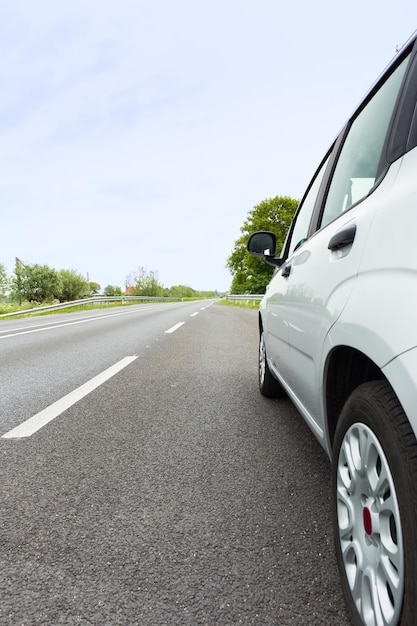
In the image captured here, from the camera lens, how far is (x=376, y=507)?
3.64 feet

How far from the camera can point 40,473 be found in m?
2.27

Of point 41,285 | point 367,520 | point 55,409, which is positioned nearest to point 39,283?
point 41,285

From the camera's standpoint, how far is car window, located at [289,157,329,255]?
2.67m

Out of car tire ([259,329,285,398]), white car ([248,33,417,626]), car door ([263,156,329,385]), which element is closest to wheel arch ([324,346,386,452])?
white car ([248,33,417,626])

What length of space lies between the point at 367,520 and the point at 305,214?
7.43 ft

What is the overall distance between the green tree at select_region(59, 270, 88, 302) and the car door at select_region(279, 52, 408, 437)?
5457 centimetres

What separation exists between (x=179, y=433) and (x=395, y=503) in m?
2.06

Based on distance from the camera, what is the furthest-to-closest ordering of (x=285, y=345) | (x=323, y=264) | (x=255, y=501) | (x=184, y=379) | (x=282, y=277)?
(x=184, y=379)
(x=282, y=277)
(x=285, y=345)
(x=255, y=501)
(x=323, y=264)

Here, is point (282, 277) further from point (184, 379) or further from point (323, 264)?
point (184, 379)

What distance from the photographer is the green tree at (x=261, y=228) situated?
132 feet

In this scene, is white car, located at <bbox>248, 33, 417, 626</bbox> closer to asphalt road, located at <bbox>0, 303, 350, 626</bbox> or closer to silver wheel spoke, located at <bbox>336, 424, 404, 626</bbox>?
silver wheel spoke, located at <bbox>336, 424, 404, 626</bbox>

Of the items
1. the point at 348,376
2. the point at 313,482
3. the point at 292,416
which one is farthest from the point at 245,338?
the point at 348,376

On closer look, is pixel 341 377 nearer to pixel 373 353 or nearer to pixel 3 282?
pixel 373 353

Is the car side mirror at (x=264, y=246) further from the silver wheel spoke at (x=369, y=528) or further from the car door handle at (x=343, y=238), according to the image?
the silver wheel spoke at (x=369, y=528)
